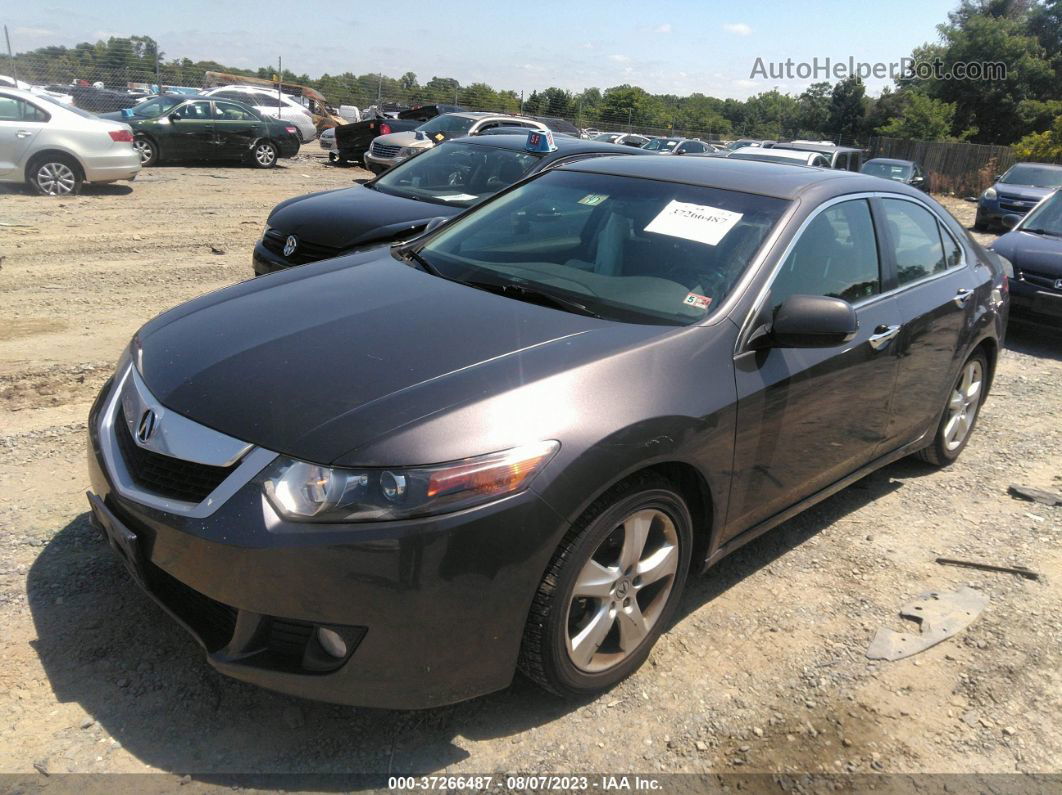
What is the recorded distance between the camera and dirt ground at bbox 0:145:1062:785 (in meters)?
2.57

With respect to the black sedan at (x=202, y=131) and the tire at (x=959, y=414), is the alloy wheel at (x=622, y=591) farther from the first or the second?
the black sedan at (x=202, y=131)

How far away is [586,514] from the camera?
256cm

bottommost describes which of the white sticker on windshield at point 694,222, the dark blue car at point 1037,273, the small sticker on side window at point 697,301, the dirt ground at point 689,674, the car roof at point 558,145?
the dirt ground at point 689,674

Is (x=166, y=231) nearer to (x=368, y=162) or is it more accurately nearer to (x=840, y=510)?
(x=368, y=162)

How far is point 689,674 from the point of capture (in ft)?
10.0

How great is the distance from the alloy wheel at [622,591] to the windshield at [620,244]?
2.54 ft

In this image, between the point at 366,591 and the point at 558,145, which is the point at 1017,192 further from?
the point at 366,591

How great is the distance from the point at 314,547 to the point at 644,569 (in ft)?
3.77

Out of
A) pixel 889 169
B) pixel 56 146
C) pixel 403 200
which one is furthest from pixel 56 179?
pixel 889 169

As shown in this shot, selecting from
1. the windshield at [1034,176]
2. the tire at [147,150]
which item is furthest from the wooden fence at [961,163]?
the tire at [147,150]

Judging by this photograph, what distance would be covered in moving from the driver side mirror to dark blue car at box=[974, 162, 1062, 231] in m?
16.9

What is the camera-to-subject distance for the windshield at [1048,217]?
29.2 ft

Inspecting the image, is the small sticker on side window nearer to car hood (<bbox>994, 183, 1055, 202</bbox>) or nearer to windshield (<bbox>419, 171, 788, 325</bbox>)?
windshield (<bbox>419, 171, 788, 325</bbox>)

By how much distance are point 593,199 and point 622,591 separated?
1863 millimetres
